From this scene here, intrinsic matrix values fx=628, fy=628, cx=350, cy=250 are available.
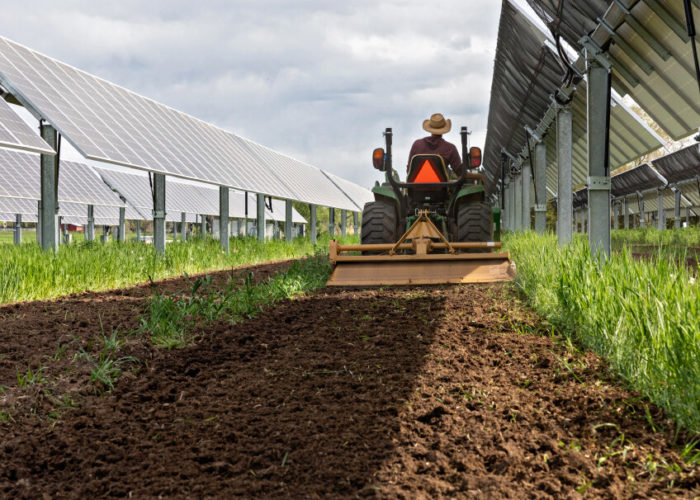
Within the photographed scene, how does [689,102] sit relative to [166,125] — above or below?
below

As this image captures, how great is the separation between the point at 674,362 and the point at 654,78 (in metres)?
6.86

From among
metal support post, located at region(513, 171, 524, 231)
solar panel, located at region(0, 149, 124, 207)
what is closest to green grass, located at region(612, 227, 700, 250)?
metal support post, located at region(513, 171, 524, 231)

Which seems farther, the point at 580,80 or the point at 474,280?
the point at 580,80

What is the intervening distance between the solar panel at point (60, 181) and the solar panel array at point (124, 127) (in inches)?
210

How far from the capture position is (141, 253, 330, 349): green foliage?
4.34m

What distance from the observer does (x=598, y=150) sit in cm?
669

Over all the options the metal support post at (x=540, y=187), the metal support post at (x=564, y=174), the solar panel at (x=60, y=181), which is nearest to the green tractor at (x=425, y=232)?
the metal support post at (x=564, y=174)

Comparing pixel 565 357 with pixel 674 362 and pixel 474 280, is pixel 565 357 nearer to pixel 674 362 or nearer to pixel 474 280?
pixel 674 362

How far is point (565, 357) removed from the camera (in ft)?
11.6

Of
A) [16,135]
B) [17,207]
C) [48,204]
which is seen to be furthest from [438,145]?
[17,207]

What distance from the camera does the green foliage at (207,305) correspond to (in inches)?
171

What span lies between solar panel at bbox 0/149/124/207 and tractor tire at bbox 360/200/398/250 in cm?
1249

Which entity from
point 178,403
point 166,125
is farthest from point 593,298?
point 166,125

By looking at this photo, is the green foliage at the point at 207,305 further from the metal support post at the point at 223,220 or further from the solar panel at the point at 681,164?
the solar panel at the point at 681,164
